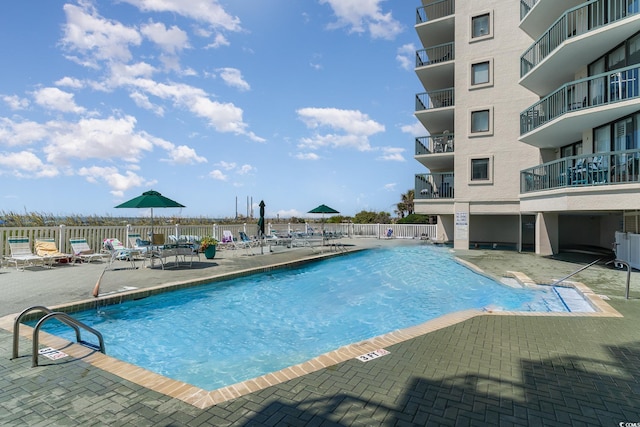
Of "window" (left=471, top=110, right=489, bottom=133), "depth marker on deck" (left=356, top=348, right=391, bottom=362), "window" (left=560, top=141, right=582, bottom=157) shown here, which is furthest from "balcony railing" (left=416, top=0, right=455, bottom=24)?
"depth marker on deck" (left=356, top=348, right=391, bottom=362)

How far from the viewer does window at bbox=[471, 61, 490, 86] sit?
21.2 m

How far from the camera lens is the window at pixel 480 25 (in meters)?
21.4

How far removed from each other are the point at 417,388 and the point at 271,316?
5312 millimetres

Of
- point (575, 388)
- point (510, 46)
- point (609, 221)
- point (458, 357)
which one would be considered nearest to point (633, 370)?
point (575, 388)

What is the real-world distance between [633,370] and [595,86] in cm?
1320

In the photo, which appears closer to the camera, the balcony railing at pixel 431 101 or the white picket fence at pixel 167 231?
the white picket fence at pixel 167 231

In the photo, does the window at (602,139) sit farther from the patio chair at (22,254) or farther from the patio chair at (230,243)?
the patio chair at (22,254)

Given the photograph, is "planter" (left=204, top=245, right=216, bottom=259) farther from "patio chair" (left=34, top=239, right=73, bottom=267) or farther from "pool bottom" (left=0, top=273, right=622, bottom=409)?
"pool bottom" (left=0, top=273, right=622, bottom=409)

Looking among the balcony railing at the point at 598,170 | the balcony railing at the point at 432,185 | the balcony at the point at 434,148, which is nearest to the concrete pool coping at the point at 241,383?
the balcony railing at the point at 598,170

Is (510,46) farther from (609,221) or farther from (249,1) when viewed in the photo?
(249,1)

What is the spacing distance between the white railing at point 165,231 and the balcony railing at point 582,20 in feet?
46.2

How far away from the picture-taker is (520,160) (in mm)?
19922

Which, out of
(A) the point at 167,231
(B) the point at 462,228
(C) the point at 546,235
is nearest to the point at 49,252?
(A) the point at 167,231

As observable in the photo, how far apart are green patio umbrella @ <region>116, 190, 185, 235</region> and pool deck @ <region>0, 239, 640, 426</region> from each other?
21.4 ft
